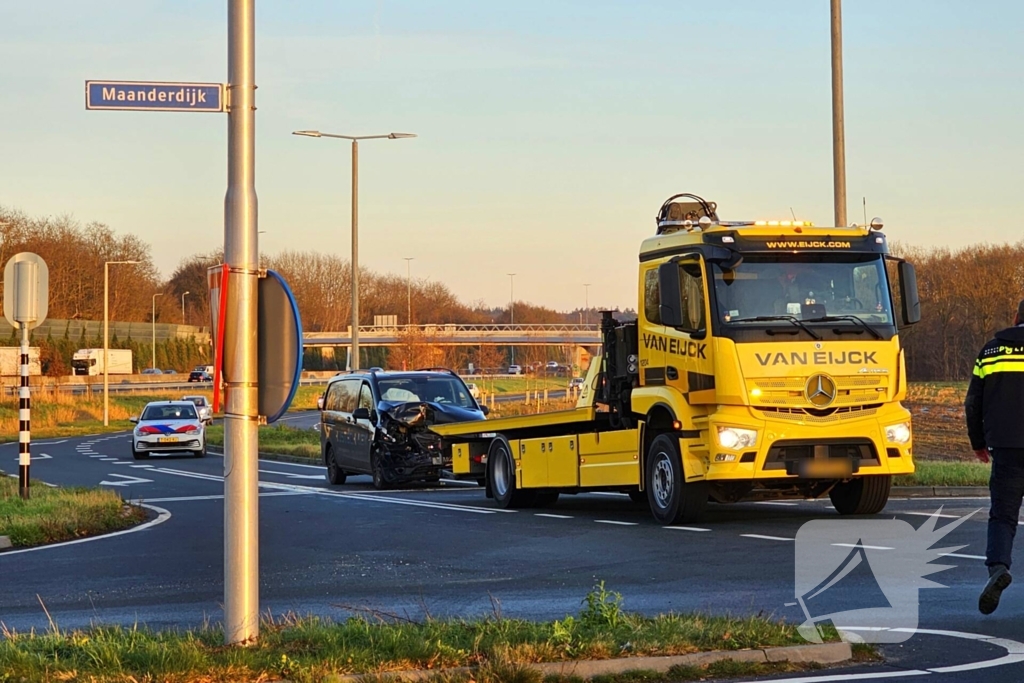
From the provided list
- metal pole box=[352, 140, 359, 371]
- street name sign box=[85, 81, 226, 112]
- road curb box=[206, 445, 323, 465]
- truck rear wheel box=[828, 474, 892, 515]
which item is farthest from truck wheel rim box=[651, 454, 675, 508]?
metal pole box=[352, 140, 359, 371]

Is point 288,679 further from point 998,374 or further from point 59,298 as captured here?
point 59,298

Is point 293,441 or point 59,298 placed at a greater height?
point 59,298

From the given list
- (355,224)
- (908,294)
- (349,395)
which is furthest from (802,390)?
(355,224)

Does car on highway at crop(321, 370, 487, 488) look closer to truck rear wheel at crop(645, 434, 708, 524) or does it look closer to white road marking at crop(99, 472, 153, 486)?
white road marking at crop(99, 472, 153, 486)

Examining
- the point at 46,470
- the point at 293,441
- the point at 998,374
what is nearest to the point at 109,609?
the point at 998,374

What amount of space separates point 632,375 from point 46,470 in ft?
62.6

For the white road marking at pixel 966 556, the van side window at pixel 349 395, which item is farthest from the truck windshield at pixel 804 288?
the van side window at pixel 349 395

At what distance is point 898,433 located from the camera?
589 inches

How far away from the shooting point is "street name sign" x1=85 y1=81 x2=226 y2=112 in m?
7.24

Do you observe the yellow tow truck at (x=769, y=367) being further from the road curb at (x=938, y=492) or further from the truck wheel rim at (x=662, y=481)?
the road curb at (x=938, y=492)

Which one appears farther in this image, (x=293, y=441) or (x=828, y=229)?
(x=293, y=441)

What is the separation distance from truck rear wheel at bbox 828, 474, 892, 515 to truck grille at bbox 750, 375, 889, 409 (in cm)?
130

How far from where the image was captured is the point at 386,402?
23719mm

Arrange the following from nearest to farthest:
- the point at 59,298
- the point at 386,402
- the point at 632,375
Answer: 1. the point at 632,375
2. the point at 386,402
3. the point at 59,298
